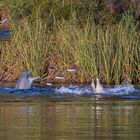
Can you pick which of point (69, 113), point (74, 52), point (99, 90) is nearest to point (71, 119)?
point (69, 113)

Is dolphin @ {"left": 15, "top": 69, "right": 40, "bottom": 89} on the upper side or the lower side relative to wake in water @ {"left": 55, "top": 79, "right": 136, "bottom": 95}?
upper

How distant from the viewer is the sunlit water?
1280 centimetres

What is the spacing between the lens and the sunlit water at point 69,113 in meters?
12.8

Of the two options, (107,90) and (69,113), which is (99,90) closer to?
(107,90)

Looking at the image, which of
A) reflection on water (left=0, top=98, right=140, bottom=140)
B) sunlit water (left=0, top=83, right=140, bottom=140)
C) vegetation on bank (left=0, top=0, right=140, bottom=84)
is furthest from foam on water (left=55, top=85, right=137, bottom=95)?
vegetation on bank (left=0, top=0, right=140, bottom=84)

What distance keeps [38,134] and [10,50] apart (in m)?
11.3

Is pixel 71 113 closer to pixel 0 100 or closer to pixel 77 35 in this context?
pixel 0 100

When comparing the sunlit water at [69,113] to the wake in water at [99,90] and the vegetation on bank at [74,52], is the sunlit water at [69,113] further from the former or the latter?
the vegetation on bank at [74,52]

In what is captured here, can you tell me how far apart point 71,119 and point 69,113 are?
39.1 inches

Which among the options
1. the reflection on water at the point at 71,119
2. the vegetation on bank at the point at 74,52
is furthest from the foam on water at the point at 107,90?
the vegetation on bank at the point at 74,52

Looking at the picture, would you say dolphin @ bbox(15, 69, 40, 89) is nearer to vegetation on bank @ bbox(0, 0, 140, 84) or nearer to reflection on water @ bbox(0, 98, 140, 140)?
vegetation on bank @ bbox(0, 0, 140, 84)

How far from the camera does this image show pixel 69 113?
51.2 ft

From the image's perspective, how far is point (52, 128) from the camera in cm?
1343

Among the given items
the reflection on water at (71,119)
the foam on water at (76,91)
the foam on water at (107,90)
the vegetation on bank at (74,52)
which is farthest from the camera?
the vegetation on bank at (74,52)
